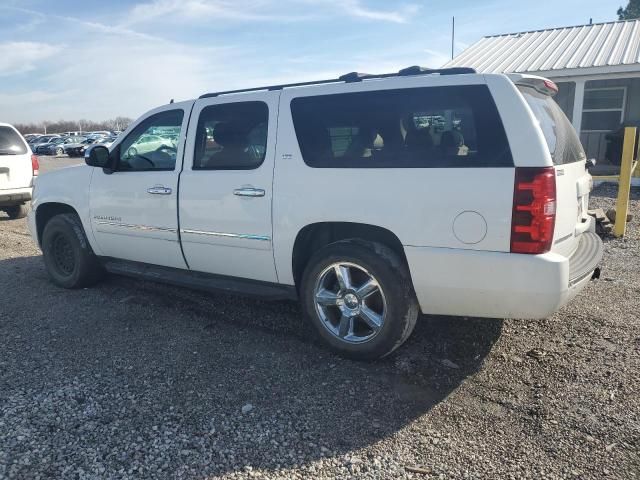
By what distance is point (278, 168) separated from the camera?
4.09 meters

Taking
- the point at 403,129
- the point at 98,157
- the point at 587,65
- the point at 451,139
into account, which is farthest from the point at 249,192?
the point at 587,65

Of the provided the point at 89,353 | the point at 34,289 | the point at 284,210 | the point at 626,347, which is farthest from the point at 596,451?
the point at 34,289

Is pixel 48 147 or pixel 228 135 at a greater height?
pixel 228 135

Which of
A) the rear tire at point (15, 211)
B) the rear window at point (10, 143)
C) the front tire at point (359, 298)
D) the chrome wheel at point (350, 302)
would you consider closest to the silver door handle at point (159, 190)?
the front tire at point (359, 298)

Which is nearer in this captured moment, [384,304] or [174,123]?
[384,304]

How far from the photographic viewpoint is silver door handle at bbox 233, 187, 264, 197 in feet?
13.7

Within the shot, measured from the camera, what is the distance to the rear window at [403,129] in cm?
337

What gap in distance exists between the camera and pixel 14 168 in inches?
392

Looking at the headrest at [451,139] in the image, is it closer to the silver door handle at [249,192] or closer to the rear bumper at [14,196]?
the silver door handle at [249,192]

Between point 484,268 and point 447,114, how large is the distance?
1.05m

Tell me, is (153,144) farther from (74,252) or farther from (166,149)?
(74,252)

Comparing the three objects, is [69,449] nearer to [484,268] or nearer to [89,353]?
[89,353]

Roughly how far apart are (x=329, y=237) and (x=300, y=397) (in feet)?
4.08

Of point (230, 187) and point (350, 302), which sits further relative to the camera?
point (230, 187)
